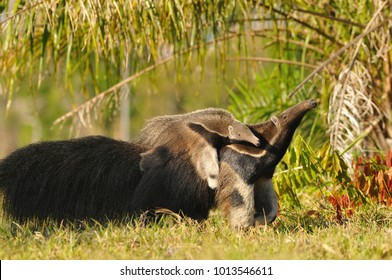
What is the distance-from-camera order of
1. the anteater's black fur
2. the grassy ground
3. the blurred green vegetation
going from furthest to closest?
the blurred green vegetation → the anteater's black fur → the grassy ground

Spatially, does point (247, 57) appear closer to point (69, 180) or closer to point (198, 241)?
point (69, 180)

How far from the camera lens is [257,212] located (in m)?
5.48

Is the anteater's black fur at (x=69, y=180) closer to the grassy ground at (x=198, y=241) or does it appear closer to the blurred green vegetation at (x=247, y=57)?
the grassy ground at (x=198, y=241)

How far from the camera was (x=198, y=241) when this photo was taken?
4.63 metres

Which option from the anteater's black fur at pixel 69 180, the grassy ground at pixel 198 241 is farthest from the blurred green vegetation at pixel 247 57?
the grassy ground at pixel 198 241

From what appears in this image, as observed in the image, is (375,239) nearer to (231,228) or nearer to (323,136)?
(231,228)

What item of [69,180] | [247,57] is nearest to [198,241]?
[69,180]

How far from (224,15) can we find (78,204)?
2.81 m

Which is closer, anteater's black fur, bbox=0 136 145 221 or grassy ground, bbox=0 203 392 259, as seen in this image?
grassy ground, bbox=0 203 392 259

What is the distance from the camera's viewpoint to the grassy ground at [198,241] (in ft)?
13.7

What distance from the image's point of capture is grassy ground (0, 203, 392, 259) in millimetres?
4168

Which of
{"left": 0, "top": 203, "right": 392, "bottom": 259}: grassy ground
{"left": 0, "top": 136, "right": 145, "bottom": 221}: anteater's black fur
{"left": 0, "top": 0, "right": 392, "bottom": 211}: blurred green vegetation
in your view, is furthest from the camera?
{"left": 0, "top": 0, "right": 392, "bottom": 211}: blurred green vegetation

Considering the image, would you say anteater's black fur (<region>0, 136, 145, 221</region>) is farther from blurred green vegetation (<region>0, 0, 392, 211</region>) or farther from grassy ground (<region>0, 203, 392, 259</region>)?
blurred green vegetation (<region>0, 0, 392, 211</region>)

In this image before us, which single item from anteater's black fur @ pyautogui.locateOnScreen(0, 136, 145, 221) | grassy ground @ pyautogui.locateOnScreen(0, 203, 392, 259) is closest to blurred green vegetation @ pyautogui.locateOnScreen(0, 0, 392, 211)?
anteater's black fur @ pyautogui.locateOnScreen(0, 136, 145, 221)
